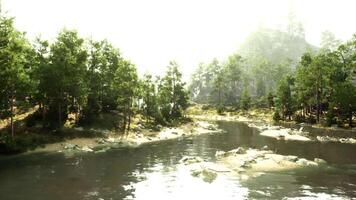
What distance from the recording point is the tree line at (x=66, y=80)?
5338 centimetres

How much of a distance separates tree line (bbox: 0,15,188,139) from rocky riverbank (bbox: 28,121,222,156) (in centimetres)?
487

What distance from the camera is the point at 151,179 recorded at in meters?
37.7

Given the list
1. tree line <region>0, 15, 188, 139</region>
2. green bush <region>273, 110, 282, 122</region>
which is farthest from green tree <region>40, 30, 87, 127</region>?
green bush <region>273, 110, 282, 122</region>

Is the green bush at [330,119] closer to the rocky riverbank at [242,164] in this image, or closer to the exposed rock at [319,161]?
the rocky riverbank at [242,164]

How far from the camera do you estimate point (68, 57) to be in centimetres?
6706

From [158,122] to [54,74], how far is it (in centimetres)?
3208

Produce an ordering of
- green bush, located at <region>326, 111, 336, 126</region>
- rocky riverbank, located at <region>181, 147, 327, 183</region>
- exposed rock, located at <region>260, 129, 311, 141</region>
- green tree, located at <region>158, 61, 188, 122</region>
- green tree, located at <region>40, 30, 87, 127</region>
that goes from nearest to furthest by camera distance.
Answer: rocky riverbank, located at <region>181, 147, 327, 183</region> → green tree, located at <region>40, 30, 87, 127</region> → exposed rock, located at <region>260, 129, 311, 141</region> → green bush, located at <region>326, 111, 336, 126</region> → green tree, located at <region>158, 61, 188, 122</region>

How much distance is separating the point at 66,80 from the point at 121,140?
1459 centimetres

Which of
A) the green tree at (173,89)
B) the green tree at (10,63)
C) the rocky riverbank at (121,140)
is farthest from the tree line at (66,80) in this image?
the green tree at (173,89)

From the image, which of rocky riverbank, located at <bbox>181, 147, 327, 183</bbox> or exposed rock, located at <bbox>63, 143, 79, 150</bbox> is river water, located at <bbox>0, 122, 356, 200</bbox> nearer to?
rocky riverbank, located at <bbox>181, 147, 327, 183</bbox>

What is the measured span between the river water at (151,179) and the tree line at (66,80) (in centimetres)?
1208

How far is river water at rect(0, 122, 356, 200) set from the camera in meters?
31.7

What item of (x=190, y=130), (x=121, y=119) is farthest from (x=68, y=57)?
(x=190, y=130)

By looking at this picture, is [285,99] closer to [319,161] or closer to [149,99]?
[149,99]
